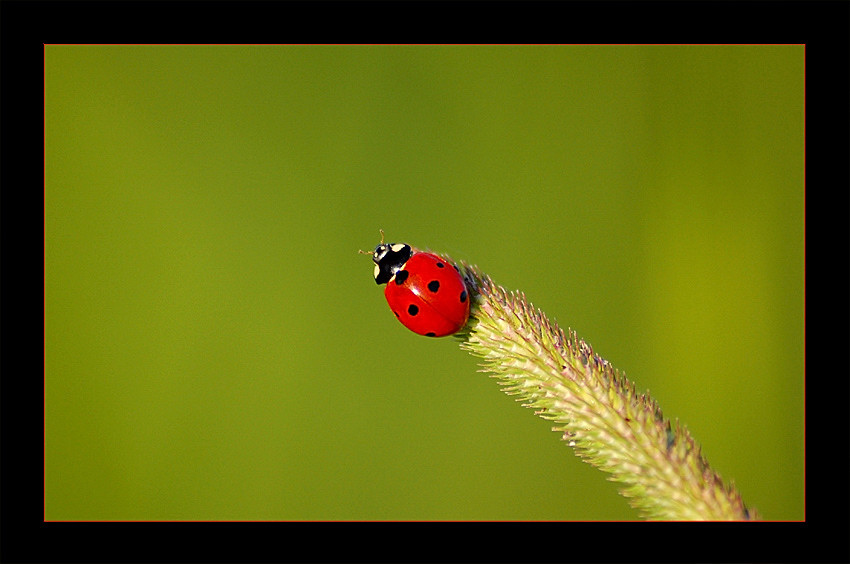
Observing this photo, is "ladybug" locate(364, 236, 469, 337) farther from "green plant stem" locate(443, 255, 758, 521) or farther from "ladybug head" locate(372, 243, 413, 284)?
"green plant stem" locate(443, 255, 758, 521)

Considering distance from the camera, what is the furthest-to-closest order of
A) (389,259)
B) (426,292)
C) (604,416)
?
(389,259)
(426,292)
(604,416)

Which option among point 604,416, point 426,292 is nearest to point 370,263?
point 426,292

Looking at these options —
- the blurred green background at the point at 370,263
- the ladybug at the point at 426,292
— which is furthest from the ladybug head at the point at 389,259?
the blurred green background at the point at 370,263

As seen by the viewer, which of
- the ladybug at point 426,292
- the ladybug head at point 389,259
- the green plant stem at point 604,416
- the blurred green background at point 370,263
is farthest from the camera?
the blurred green background at point 370,263

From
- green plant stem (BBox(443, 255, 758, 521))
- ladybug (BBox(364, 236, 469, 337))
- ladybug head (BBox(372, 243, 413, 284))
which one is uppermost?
ladybug head (BBox(372, 243, 413, 284))

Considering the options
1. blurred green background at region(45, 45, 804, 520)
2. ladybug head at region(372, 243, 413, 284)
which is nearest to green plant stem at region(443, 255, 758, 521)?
ladybug head at region(372, 243, 413, 284)

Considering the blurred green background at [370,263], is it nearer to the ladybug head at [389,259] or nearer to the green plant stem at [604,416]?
the ladybug head at [389,259]

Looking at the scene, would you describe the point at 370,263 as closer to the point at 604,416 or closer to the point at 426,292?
the point at 426,292
